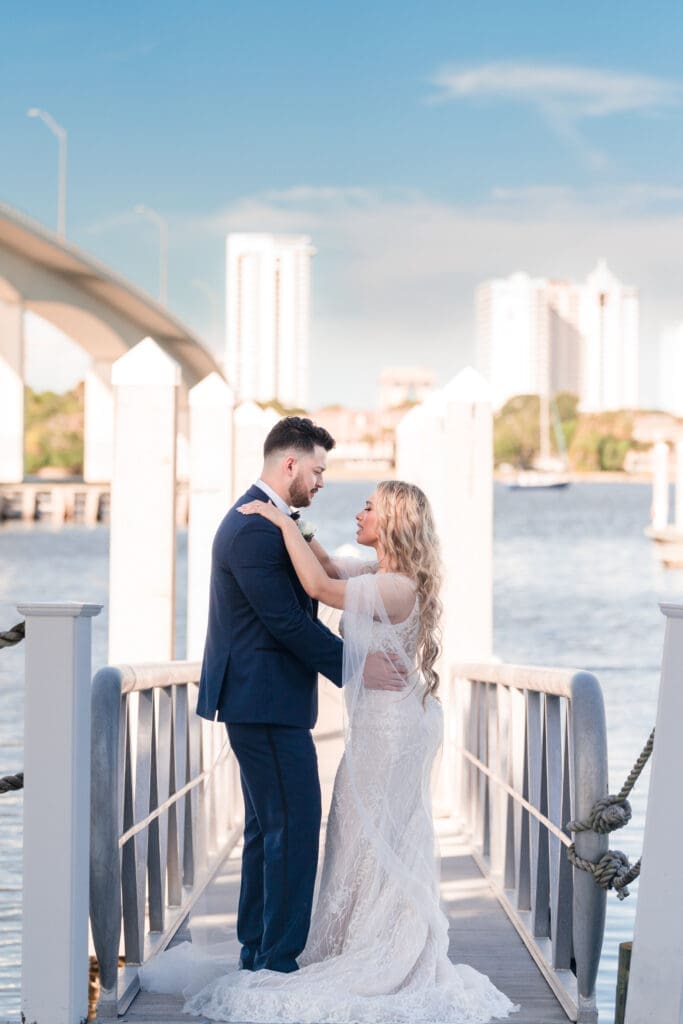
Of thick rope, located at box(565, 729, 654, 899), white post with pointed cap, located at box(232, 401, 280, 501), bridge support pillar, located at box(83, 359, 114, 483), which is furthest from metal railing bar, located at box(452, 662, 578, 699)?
bridge support pillar, located at box(83, 359, 114, 483)

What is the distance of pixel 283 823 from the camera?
4707 mm

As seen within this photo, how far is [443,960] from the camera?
4672mm

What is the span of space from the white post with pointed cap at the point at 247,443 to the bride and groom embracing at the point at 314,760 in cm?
444

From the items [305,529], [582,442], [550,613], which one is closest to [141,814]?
[305,529]

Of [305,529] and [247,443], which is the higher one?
[247,443]

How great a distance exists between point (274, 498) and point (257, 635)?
418 mm

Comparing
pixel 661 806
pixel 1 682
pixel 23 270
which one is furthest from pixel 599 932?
pixel 23 270

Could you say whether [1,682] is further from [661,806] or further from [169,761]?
[661,806]

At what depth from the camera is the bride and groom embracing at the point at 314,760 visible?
4594mm

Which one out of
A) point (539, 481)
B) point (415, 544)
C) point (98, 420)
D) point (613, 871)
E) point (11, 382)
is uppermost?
point (11, 382)

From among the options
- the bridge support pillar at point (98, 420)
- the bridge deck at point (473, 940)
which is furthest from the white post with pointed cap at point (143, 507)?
the bridge support pillar at point (98, 420)

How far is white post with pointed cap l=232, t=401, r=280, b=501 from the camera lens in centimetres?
934

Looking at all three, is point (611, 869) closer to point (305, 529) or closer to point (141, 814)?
point (305, 529)

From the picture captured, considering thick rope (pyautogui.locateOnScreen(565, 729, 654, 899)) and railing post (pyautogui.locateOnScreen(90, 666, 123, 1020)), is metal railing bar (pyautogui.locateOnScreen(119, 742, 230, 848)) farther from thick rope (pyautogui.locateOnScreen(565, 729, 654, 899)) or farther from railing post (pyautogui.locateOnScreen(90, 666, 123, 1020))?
thick rope (pyautogui.locateOnScreen(565, 729, 654, 899))
